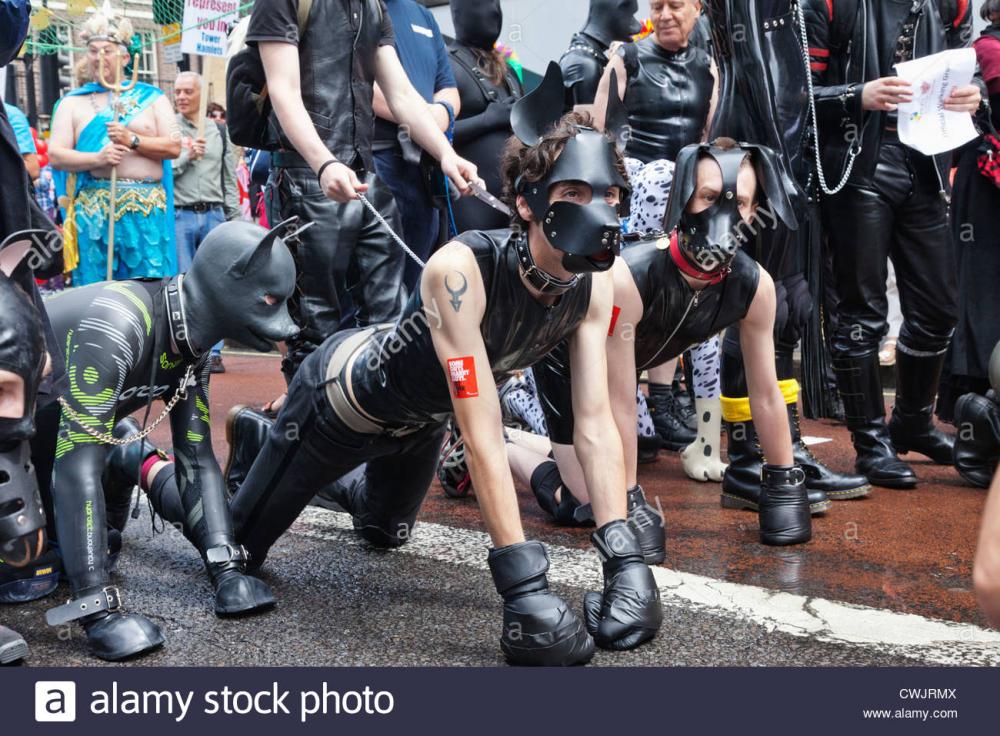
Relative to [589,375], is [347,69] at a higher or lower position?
higher

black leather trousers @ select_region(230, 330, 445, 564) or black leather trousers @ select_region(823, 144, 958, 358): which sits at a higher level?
black leather trousers @ select_region(823, 144, 958, 358)

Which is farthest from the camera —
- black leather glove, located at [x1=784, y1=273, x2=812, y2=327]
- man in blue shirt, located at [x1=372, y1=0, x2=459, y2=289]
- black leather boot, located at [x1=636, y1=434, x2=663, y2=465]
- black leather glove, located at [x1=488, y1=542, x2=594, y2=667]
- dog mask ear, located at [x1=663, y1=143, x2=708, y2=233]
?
black leather boot, located at [x1=636, y1=434, x2=663, y2=465]

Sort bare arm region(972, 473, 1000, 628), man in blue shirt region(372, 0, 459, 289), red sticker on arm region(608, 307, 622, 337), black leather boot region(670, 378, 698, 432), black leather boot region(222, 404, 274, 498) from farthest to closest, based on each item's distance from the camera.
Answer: black leather boot region(670, 378, 698, 432)
man in blue shirt region(372, 0, 459, 289)
black leather boot region(222, 404, 274, 498)
red sticker on arm region(608, 307, 622, 337)
bare arm region(972, 473, 1000, 628)

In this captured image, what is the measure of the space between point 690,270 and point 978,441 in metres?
1.82

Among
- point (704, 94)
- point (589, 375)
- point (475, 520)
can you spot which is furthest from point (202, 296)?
point (704, 94)

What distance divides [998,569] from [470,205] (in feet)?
14.7

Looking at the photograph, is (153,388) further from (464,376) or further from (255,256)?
(464,376)

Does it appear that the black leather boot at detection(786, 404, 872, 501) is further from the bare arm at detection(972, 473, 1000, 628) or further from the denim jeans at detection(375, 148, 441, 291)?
the bare arm at detection(972, 473, 1000, 628)

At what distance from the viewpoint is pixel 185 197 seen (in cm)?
853

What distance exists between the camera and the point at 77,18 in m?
12.7

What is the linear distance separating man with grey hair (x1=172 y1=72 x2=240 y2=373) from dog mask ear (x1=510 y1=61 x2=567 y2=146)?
5.65 m

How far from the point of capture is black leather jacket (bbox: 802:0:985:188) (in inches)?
184

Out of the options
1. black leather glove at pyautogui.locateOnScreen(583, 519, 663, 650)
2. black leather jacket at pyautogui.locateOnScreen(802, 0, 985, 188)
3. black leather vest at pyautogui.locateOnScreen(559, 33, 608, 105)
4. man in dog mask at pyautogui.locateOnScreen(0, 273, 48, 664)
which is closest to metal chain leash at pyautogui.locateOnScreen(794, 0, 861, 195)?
black leather jacket at pyautogui.locateOnScreen(802, 0, 985, 188)

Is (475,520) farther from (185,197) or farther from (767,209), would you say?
(185,197)
